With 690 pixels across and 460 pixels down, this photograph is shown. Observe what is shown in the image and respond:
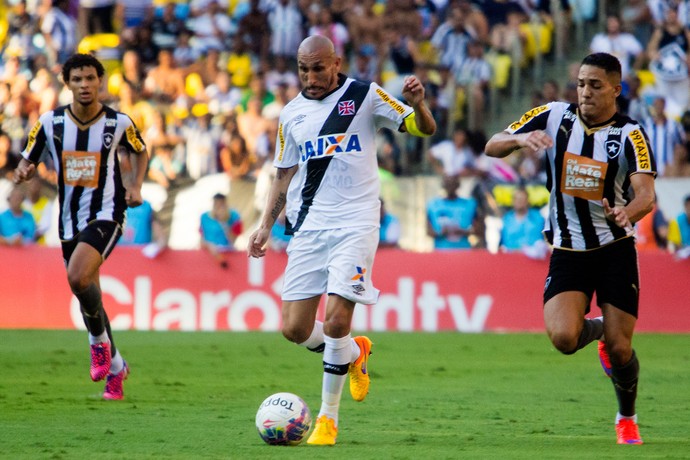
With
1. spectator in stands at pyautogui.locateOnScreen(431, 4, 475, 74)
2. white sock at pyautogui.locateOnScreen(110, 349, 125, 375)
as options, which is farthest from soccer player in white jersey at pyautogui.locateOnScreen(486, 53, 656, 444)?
spectator in stands at pyautogui.locateOnScreen(431, 4, 475, 74)

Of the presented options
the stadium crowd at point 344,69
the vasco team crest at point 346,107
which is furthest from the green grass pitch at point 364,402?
the stadium crowd at point 344,69

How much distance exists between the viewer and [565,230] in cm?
776

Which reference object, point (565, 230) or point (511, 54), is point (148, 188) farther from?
point (565, 230)

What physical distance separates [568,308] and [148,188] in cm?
1256

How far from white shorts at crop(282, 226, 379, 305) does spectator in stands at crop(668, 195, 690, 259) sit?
9383 mm

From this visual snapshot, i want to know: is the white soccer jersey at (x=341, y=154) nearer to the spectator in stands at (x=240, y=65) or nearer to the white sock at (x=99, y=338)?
the white sock at (x=99, y=338)

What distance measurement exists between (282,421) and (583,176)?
2327mm

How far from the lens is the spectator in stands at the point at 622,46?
2005 centimetres

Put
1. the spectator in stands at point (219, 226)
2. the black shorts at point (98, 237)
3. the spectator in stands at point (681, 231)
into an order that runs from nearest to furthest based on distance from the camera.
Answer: the black shorts at point (98, 237) → the spectator in stands at point (681, 231) → the spectator in stands at point (219, 226)

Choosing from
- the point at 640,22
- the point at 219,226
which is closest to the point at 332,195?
the point at 219,226

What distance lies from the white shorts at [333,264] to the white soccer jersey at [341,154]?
Answer: 7 cm

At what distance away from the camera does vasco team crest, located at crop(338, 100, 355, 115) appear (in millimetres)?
7977

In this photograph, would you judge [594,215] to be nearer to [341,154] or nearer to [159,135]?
[341,154]

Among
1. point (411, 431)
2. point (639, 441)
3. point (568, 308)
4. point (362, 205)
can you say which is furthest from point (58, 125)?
point (639, 441)
